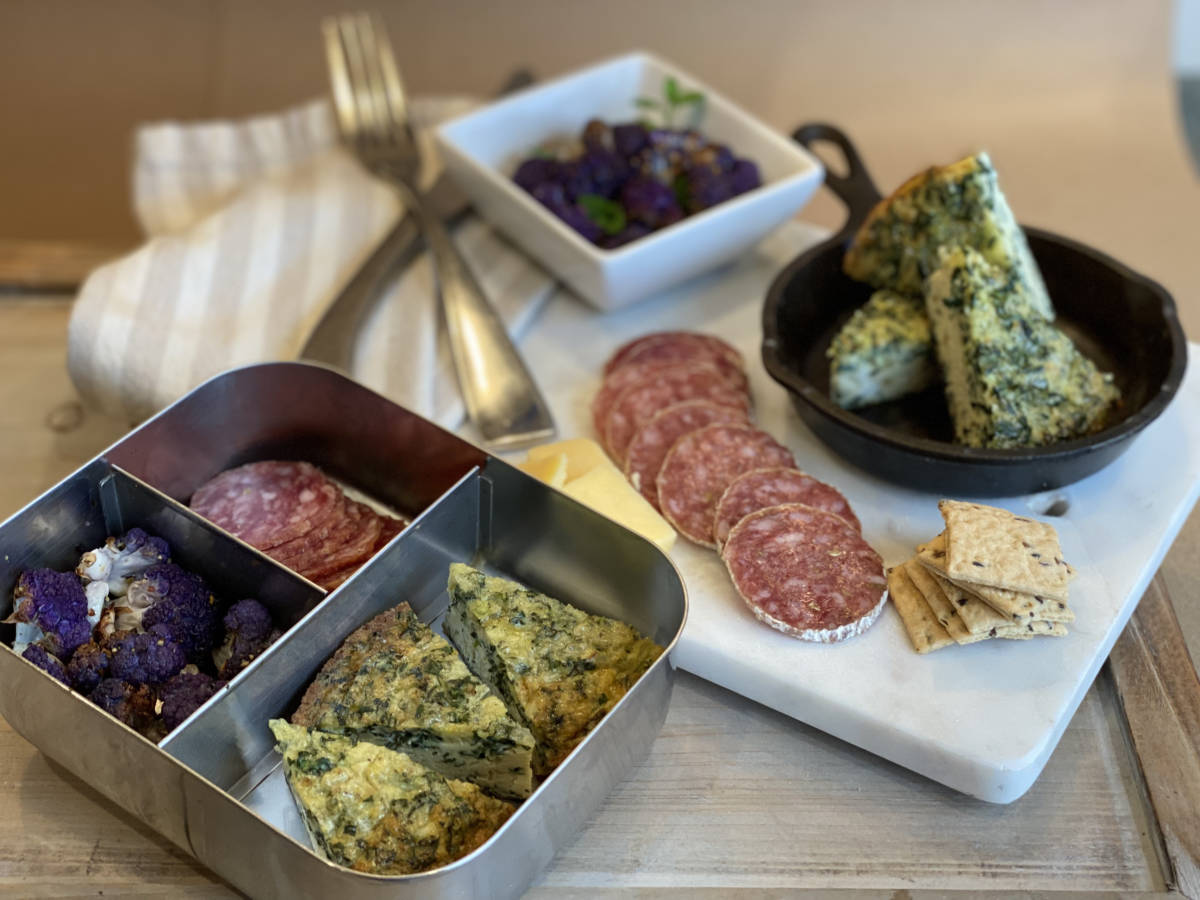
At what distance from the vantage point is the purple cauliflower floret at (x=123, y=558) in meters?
1.55

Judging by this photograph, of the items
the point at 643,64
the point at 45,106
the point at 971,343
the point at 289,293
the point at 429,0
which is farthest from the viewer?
the point at 429,0

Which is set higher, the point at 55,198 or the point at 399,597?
the point at 399,597

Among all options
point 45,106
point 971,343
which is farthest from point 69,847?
point 45,106

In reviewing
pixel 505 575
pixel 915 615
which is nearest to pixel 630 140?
pixel 505 575

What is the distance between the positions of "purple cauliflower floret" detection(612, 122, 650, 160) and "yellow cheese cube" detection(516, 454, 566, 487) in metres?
0.81

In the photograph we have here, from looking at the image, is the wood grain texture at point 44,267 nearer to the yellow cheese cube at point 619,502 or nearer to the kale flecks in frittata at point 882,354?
the yellow cheese cube at point 619,502

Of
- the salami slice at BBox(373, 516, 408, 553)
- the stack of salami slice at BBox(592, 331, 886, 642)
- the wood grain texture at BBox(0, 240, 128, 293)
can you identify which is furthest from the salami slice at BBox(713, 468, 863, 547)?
the wood grain texture at BBox(0, 240, 128, 293)

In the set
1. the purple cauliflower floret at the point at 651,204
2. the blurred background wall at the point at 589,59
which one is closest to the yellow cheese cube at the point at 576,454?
the purple cauliflower floret at the point at 651,204

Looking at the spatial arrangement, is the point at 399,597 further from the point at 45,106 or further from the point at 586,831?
the point at 45,106

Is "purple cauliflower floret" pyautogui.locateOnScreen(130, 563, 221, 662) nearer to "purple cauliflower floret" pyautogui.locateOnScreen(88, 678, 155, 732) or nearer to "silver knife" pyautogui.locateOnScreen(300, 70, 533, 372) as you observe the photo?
"purple cauliflower floret" pyautogui.locateOnScreen(88, 678, 155, 732)

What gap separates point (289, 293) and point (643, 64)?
94cm

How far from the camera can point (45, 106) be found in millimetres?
3500

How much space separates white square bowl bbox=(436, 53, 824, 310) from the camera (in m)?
2.16

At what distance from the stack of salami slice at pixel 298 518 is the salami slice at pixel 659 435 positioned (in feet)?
1.24
